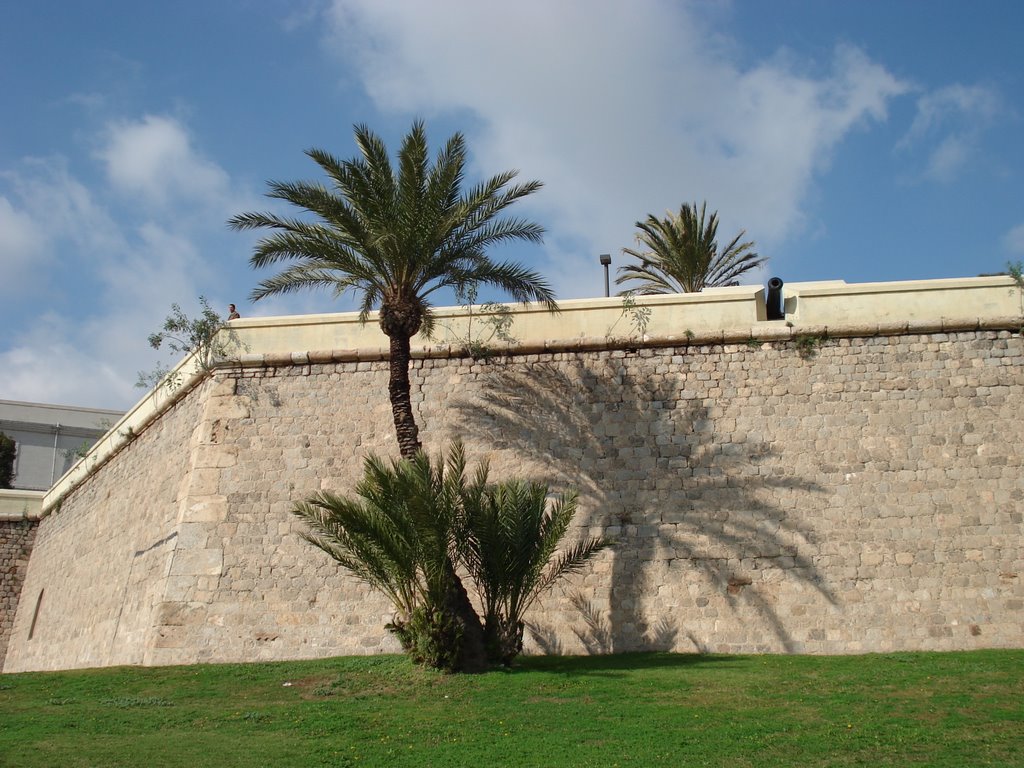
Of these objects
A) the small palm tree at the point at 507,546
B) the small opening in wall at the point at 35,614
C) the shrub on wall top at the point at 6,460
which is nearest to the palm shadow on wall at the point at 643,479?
the small palm tree at the point at 507,546

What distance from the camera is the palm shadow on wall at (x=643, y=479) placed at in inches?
510

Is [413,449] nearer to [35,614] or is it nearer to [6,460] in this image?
[35,614]

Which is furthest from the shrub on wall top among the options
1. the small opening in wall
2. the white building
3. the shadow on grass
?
the shadow on grass

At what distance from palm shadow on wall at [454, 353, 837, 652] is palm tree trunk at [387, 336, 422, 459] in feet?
5.93

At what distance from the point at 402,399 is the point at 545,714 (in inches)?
185

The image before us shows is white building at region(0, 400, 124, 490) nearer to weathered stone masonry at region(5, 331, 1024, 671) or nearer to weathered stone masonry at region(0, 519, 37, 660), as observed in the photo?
weathered stone masonry at region(0, 519, 37, 660)

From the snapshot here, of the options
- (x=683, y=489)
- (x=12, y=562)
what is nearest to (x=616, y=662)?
(x=683, y=489)

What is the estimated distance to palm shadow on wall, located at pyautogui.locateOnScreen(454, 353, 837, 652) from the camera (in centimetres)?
1296

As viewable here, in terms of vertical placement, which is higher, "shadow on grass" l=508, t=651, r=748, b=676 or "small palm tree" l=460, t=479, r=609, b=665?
"small palm tree" l=460, t=479, r=609, b=665

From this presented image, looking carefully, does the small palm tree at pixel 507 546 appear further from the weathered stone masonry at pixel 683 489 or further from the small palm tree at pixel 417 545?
the weathered stone masonry at pixel 683 489

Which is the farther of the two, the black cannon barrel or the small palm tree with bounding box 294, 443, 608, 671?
the black cannon barrel

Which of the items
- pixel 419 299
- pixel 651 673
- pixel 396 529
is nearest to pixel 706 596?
pixel 651 673

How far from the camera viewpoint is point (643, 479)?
13.6m

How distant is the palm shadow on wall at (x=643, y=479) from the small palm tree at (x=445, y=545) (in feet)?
5.78
